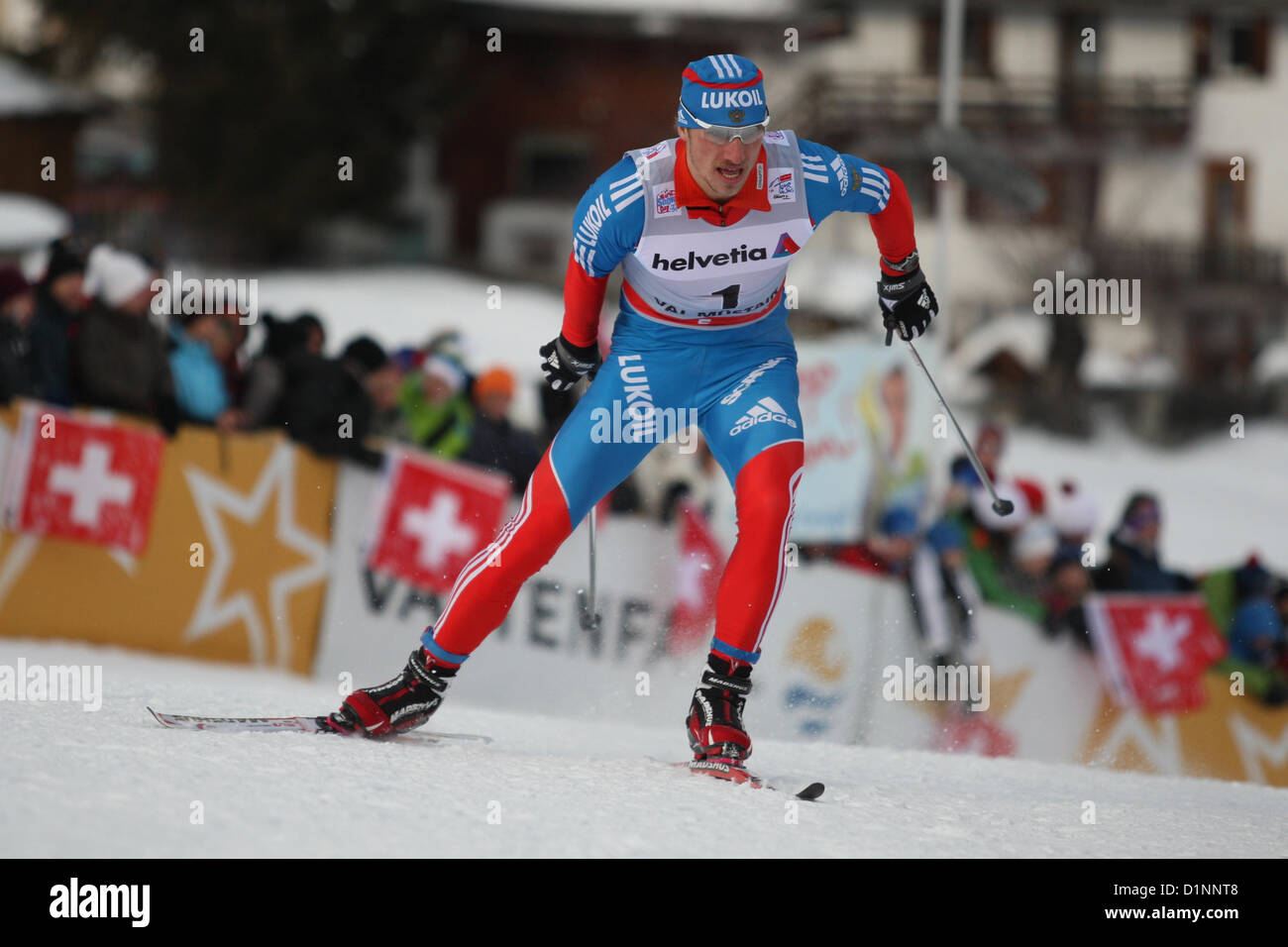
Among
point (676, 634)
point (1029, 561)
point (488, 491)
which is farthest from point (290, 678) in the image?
point (1029, 561)

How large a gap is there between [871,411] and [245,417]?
366 centimetres

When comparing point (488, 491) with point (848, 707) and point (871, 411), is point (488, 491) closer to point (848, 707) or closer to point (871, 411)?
point (848, 707)

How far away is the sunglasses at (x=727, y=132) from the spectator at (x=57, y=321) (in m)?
4.12

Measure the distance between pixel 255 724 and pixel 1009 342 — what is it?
20768 mm

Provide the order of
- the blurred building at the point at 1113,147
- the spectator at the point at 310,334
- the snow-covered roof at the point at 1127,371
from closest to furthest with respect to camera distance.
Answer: the spectator at the point at 310,334, the snow-covered roof at the point at 1127,371, the blurred building at the point at 1113,147

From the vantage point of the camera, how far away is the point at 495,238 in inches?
1146

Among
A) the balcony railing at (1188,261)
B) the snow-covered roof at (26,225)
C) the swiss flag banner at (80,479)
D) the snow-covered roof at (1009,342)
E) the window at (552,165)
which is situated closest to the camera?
the swiss flag banner at (80,479)

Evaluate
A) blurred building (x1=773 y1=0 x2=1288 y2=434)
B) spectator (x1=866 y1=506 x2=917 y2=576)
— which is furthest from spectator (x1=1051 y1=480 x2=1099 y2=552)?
blurred building (x1=773 y1=0 x2=1288 y2=434)

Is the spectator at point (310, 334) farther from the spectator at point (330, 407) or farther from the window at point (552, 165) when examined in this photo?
the window at point (552, 165)

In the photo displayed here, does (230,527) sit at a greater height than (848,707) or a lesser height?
greater

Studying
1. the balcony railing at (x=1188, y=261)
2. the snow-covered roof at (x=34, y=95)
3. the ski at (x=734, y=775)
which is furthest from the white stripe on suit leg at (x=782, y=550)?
the snow-covered roof at (x=34, y=95)

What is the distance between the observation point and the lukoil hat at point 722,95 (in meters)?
4.49

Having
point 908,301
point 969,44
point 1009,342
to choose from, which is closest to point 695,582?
point 908,301

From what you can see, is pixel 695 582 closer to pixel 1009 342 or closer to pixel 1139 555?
pixel 1139 555
